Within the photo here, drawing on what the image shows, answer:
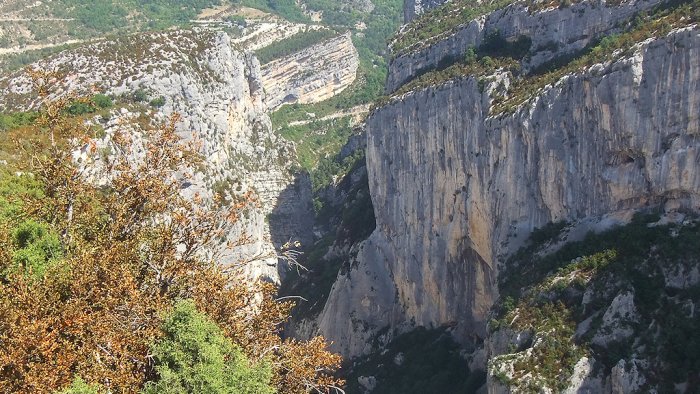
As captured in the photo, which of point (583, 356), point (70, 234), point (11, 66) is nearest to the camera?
point (70, 234)

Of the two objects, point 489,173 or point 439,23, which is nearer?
point 489,173

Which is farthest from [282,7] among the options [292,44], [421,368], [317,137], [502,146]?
[502,146]

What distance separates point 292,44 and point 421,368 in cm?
7972

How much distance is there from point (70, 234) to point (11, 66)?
3162 inches

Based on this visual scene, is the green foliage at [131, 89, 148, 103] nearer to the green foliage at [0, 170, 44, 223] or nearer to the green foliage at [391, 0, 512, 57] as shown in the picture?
the green foliage at [391, 0, 512, 57]

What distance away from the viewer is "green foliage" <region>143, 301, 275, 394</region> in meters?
11.9

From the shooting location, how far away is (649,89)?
2658 cm

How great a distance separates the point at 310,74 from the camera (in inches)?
4269

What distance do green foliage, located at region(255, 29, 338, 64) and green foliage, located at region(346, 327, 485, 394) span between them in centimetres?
7062

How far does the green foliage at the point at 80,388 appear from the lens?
1057 centimetres

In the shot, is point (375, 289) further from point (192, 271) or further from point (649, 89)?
point (192, 271)

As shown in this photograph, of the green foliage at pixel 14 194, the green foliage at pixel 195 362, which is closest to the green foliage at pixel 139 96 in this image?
the green foliage at pixel 14 194

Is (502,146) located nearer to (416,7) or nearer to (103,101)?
(103,101)

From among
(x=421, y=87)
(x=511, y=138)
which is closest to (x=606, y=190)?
(x=511, y=138)
